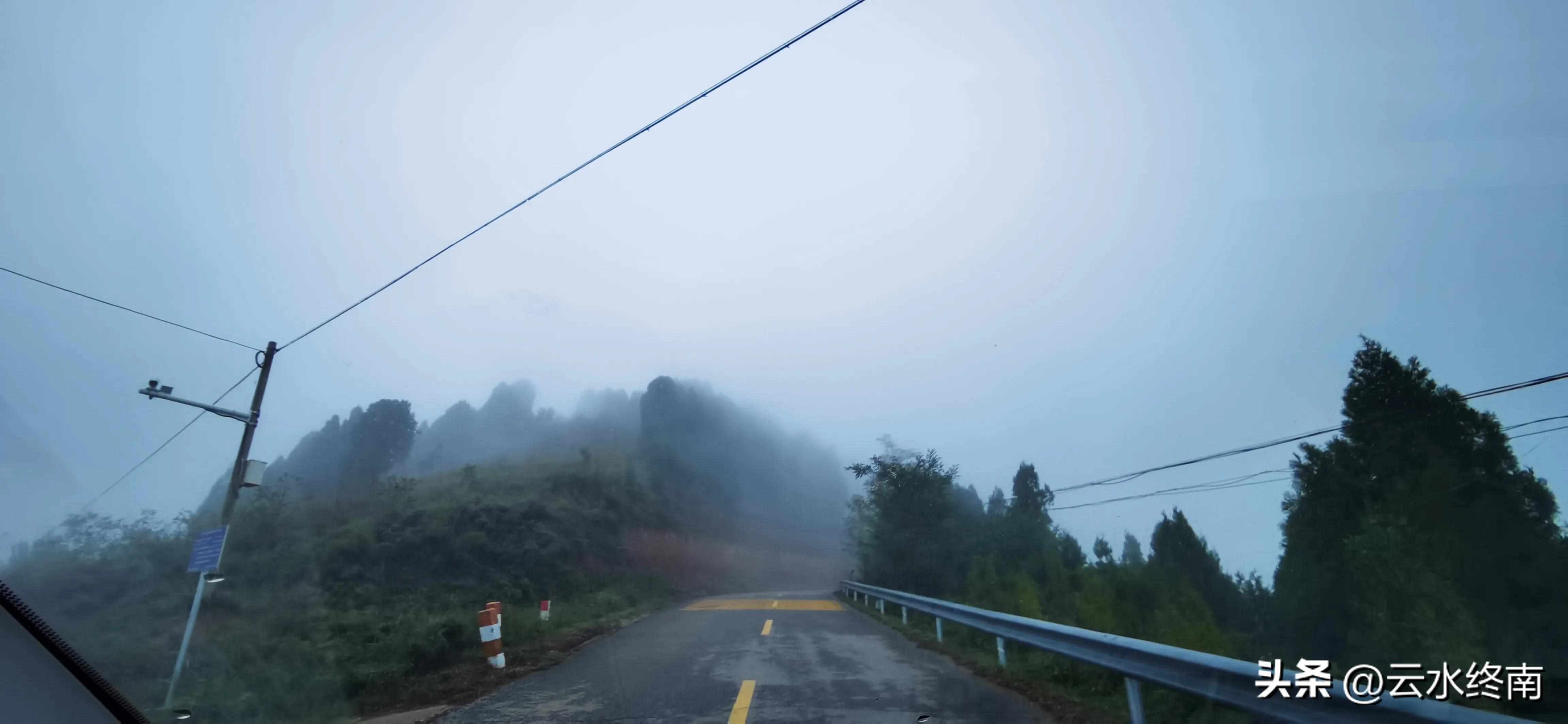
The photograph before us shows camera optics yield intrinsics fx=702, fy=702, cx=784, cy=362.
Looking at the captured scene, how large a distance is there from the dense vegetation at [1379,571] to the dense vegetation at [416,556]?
27.4 ft

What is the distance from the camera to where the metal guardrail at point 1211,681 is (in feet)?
9.04

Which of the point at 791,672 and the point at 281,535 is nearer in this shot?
the point at 791,672

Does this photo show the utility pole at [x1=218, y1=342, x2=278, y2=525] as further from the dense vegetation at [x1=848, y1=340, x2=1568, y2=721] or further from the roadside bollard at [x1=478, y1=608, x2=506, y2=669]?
the dense vegetation at [x1=848, y1=340, x2=1568, y2=721]

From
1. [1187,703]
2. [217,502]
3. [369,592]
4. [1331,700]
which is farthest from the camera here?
[369,592]

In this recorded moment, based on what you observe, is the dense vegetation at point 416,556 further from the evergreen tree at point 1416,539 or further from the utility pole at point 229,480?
the evergreen tree at point 1416,539

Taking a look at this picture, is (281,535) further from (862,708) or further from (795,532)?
(795,532)

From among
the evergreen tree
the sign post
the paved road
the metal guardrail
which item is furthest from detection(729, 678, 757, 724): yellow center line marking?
the sign post

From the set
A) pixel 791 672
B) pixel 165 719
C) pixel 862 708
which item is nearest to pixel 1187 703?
pixel 862 708

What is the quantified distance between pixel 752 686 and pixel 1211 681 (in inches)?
169

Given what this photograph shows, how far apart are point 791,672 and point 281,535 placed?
17715mm

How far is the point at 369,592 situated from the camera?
2102 cm

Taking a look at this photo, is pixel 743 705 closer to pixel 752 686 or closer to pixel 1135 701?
pixel 752 686

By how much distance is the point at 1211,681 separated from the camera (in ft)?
13.0

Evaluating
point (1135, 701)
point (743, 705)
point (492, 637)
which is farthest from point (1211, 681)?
point (492, 637)
